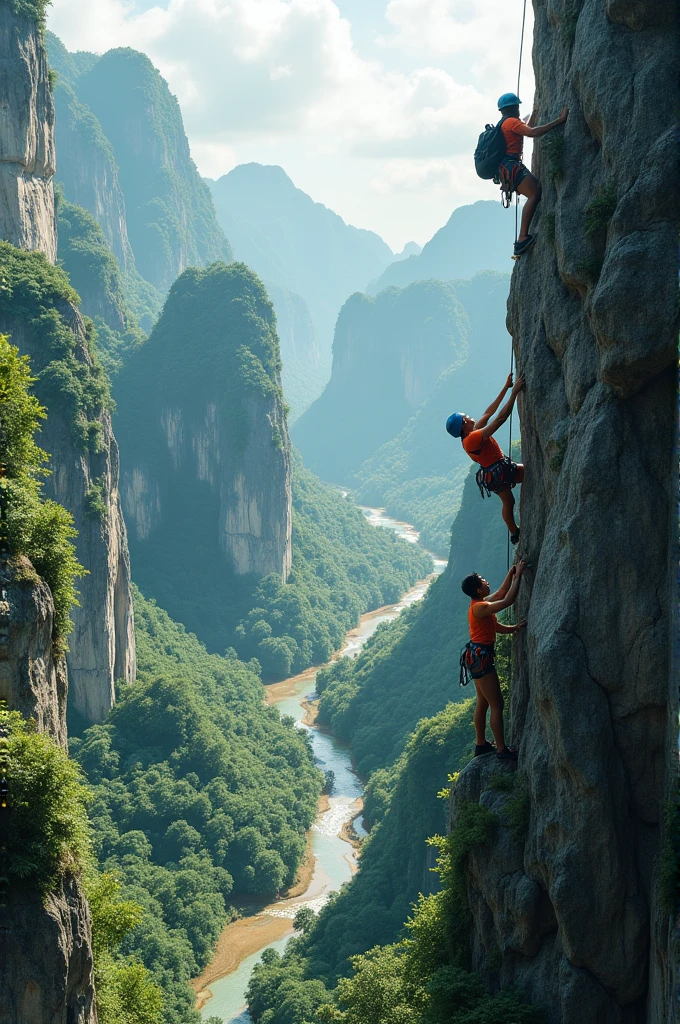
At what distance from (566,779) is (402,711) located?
53.9 metres

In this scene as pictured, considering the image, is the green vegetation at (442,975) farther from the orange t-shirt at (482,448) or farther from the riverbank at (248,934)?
the riverbank at (248,934)

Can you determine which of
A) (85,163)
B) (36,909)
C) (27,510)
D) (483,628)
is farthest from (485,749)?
(85,163)

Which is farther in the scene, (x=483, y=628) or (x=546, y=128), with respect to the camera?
(x=483, y=628)

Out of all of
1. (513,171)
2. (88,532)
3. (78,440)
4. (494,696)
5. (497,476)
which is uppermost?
(78,440)

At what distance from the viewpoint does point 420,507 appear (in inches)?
5817

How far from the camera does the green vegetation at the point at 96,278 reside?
320 ft

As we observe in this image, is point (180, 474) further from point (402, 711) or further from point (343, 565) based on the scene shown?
point (402, 711)

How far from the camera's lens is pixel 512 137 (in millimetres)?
13914

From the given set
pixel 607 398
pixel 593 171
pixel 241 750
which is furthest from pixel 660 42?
pixel 241 750

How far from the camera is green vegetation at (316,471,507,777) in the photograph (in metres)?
63.2

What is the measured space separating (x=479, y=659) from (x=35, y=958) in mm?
7826

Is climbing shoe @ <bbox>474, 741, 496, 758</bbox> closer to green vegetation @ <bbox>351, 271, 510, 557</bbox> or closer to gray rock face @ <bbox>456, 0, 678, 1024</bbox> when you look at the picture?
gray rock face @ <bbox>456, 0, 678, 1024</bbox>

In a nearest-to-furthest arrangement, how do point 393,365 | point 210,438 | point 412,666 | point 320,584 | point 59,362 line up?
point 59,362 → point 412,666 → point 210,438 → point 320,584 → point 393,365

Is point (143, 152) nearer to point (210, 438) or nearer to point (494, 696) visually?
point (210, 438)
